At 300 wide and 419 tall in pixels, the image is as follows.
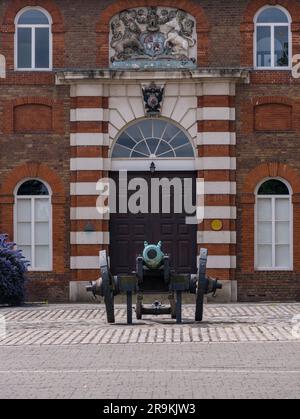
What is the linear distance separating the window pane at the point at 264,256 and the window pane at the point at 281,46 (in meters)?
4.71

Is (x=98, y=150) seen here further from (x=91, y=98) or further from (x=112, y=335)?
→ (x=112, y=335)

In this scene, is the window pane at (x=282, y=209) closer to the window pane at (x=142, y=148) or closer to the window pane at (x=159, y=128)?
the window pane at (x=159, y=128)

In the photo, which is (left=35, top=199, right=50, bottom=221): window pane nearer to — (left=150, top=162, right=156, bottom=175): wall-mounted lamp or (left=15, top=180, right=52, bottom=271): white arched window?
(left=15, top=180, right=52, bottom=271): white arched window

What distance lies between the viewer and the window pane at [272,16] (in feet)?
89.1

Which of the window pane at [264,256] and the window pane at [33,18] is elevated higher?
the window pane at [33,18]

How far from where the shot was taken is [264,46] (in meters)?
27.2

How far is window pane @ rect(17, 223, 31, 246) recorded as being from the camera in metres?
27.1

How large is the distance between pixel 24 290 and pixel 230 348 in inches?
411

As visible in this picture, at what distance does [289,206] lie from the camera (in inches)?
1064

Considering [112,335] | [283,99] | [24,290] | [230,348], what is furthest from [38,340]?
[283,99]

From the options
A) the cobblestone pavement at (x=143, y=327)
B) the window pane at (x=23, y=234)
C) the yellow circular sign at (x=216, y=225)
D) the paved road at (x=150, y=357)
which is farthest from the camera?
the window pane at (x=23, y=234)

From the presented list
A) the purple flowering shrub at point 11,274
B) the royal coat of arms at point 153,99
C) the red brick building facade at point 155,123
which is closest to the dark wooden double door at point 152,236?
the red brick building facade at point 155,123

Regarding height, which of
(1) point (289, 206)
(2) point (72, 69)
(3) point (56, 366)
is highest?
(2) point (72, 69)

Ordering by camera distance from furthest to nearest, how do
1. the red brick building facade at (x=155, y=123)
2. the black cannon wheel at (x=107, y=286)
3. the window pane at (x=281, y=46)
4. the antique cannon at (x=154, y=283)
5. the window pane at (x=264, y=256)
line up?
the window pane at (x=281, y=46), the window pane at (x=264, y=256), the red brick building facade at (x=155, y=123), the antique cannon at (x=154, y=283), the black cannon wheel at (x=107, y=286)
